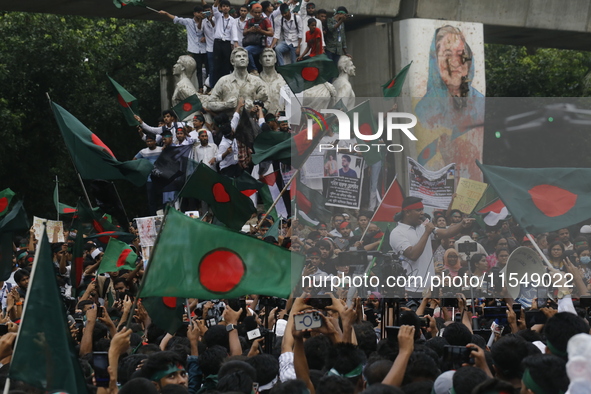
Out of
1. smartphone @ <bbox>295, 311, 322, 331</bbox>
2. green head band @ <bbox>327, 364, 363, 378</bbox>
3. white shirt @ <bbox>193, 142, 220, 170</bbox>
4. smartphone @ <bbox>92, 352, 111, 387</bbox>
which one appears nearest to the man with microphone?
smartphone @ <bbox>295, 311, 322, 331</bbox>

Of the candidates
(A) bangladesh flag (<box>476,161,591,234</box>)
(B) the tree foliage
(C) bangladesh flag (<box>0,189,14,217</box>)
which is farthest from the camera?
(B) the tree foliage

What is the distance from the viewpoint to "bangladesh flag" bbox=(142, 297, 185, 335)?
7483mm

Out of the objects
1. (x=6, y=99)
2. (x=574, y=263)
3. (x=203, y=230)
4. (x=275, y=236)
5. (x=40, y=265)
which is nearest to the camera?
(x=40, y=265)

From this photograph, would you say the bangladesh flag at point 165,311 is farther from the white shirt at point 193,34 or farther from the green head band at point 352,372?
the white shirt at point 193,34

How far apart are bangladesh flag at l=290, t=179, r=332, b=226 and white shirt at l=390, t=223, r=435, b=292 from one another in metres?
0.93

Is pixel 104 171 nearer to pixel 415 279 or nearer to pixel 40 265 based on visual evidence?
pixel 415 279

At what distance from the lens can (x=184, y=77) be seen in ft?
66.8

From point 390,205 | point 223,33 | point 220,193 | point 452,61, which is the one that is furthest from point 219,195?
point 452,61

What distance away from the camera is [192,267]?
6.50m

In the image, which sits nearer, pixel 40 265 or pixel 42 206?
pixel 40 265

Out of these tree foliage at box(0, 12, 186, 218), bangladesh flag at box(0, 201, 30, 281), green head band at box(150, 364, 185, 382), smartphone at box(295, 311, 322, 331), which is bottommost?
tree foliage at box(0, 12, 186, 218)

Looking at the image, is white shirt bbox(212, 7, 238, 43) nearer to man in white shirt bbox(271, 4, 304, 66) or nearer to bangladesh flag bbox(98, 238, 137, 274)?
man in white shirt bbox(271, 4, 304, 66)

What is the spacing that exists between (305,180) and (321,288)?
6.56ft

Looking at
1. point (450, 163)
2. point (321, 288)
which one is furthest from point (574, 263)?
point (321, 288)
